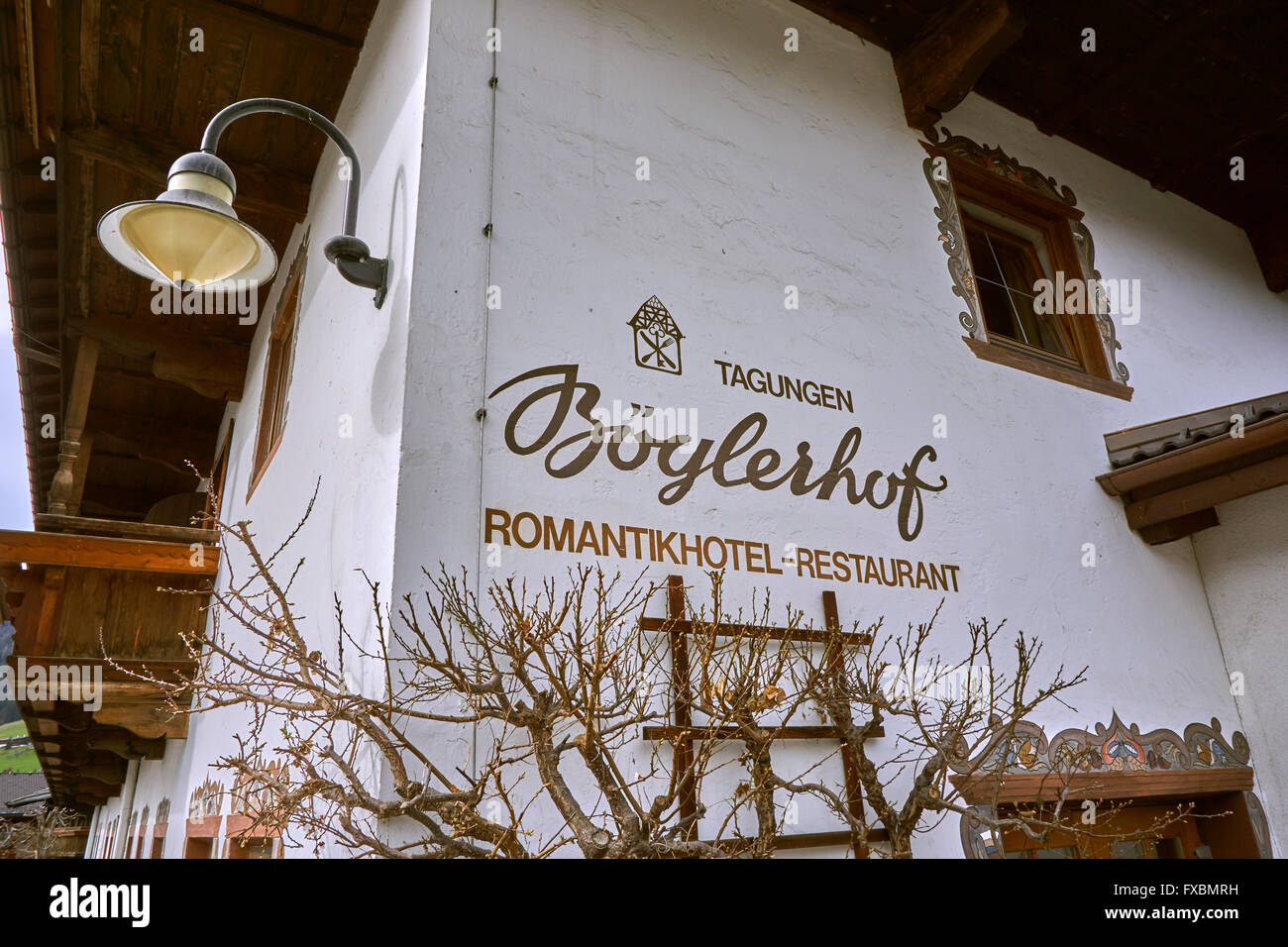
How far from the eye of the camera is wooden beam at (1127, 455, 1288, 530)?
15.3 ft

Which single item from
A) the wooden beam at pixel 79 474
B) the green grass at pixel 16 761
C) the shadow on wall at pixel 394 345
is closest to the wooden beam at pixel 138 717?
the wooden beam at pixel 79 474

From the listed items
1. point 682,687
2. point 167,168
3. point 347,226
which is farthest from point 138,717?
point 682,687

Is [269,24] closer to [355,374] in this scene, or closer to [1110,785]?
[355,374]

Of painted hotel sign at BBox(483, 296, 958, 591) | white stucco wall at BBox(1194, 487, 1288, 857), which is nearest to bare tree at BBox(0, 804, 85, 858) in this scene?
→ painted hotel sign at BBox(483, 296, 958, 591)

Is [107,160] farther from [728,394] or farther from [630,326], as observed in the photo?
[728,394]

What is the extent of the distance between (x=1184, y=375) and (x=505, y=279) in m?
4.96

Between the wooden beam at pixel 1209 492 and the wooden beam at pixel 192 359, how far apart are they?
669 cm

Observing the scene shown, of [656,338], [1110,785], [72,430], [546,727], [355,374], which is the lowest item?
[1110,785]

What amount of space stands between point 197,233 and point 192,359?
5081mm

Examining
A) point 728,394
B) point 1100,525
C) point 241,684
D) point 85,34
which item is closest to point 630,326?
point 728,394

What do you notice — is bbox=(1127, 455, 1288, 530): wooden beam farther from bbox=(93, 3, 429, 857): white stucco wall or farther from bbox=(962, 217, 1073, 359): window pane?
bbox=(93, 3, 429, 857): white stucco wall

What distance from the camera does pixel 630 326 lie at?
3.78 metres

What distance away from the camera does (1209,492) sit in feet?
16.1

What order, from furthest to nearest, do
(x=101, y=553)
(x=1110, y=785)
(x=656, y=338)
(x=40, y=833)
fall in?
(x=40, y=833) < (x=101, y=553) < (x=1110, y=785) < (x=656, y=338)
